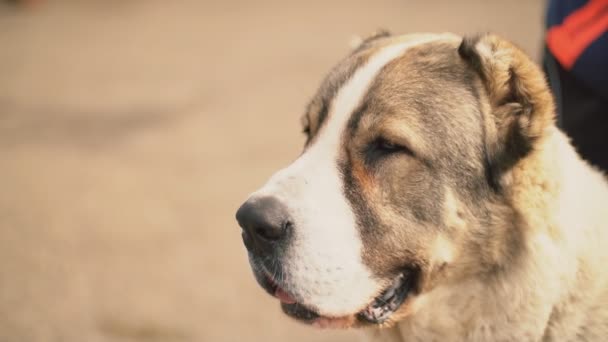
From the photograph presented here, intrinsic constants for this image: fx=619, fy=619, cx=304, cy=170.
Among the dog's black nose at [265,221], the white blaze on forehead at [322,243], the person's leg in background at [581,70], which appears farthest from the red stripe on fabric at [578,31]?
the dog's black nose at [265,221]

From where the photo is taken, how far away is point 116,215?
6035 millimetres

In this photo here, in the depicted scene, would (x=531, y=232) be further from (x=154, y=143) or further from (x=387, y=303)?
(x=154, y=143)

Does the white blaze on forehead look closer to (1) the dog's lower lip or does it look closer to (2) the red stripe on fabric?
(1) the dog's lower lip

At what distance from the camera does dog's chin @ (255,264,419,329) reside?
265 cm

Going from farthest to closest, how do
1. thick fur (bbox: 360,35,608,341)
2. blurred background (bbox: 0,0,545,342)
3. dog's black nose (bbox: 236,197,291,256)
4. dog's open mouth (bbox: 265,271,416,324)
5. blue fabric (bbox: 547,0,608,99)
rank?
blurred background (bbox: 0,0,545,342) < blue fabric (bbox: 547,0,608,99) < dog's open mouth (bbox: 265,271,416,324) < thick fur (bbox: 360,35,608,341) < dog's black nose (bbox: 236,197,291,256)

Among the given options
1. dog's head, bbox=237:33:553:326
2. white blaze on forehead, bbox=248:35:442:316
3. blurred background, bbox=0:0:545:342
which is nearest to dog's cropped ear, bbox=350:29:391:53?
dog's head, bbox=237:33:553:326

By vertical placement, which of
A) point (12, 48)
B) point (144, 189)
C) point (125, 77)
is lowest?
point (144, 189)

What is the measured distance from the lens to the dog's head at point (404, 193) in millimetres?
2520

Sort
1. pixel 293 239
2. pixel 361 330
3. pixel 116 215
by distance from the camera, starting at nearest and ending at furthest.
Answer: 1. pixel 293 239
2. pixel 361 330
3. pixel 116 215

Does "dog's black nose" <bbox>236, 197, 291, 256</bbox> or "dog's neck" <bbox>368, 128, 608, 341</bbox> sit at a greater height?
"dog's black nose" <bbox>236, 197, 291, 256</bbox>

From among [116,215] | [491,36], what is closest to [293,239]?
[491,36]

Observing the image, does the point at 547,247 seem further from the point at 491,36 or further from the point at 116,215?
the point at 116,215

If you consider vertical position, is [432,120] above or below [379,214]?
above

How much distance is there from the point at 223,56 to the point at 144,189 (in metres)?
3.88
